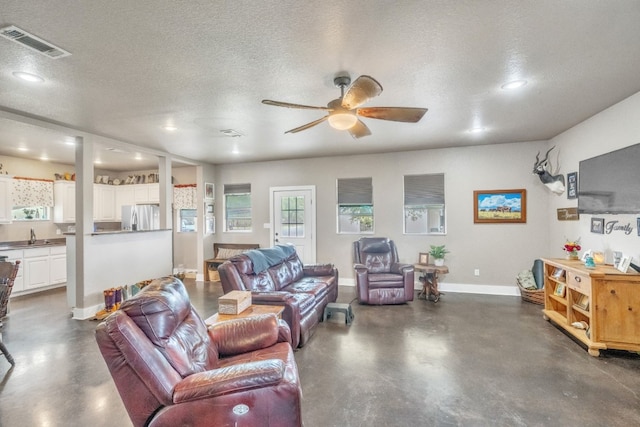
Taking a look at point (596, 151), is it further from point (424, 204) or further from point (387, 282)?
point (387, 282)

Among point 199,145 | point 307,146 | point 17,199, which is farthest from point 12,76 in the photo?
point 17,199

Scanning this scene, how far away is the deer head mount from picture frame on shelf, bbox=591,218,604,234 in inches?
35.8

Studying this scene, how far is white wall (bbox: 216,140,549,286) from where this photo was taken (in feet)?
17.5

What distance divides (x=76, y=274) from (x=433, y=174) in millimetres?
6229

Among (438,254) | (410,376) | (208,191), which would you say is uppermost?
(208,191)

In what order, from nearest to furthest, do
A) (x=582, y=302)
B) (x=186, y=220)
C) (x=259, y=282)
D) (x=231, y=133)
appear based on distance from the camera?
(x=582, y=302) → (x=259, y=282) → (x=231, y=133) → (x=186, y=220)

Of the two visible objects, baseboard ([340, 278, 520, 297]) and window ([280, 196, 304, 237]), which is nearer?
baseboard ([340, 278, 520, 297])

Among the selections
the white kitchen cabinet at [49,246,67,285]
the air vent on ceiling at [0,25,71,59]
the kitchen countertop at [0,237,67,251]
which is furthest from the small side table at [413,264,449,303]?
the kitchen countertop at [0,237,67,251]

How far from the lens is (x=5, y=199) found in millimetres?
5742

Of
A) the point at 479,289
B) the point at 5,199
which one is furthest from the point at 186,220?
the point at 479,289

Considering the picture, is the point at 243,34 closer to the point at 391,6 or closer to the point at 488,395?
the point at 391,6

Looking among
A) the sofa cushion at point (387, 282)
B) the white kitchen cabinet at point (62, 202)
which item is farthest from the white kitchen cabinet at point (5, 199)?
the sofa cushion at point (387, 282)

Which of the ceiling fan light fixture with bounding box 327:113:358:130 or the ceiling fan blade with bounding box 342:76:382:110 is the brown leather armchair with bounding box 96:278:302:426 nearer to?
the ceiling fan blade with bounding box 342:76:382:110

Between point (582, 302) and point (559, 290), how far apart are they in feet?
1.39
